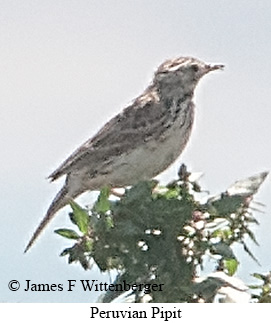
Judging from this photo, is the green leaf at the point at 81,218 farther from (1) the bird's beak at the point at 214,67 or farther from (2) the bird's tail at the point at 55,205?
(1) the bird's beak at the point at 214,67

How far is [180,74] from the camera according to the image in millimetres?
6672

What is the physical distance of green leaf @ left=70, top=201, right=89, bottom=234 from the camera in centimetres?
278

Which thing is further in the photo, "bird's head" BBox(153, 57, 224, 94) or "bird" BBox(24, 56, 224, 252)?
"bird's head" BBox(153, 57, 224, 94)

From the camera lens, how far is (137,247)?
2.67 metres

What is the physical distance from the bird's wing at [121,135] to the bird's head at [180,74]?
0.21 meters

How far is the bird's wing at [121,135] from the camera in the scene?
244 inches

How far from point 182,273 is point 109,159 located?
11.6 feet

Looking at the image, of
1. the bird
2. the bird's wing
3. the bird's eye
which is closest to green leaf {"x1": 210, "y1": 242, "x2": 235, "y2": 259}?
the bird

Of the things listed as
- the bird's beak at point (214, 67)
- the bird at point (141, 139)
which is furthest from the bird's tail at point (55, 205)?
the bird's beak at point (214, 67)

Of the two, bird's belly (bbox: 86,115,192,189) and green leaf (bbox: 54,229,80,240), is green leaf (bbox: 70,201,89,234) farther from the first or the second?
bird's belly (bbox: 86,115,192,189)

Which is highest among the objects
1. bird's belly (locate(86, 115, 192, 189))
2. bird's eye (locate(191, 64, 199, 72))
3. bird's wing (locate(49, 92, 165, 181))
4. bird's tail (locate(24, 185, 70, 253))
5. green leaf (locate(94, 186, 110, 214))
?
bird's eye (locate(191, 64, 199, 72))

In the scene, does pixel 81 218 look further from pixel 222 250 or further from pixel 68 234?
pixel 222 250
